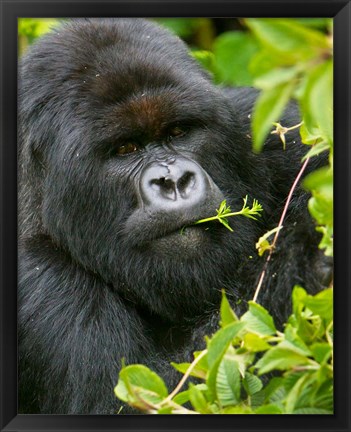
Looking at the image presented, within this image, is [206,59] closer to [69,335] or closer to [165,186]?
[165,186]

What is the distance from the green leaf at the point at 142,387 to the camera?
163cm

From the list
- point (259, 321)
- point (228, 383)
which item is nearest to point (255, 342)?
point (259, 321)

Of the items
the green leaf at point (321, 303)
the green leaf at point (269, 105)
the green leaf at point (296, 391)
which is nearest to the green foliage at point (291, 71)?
the green leaf at point (269, 105)

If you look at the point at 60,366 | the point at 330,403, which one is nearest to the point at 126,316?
the point at 60,366

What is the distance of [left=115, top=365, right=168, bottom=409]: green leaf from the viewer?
5.36 ft

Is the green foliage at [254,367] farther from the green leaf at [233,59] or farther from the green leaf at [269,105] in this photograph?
the green leaf at [233,59]

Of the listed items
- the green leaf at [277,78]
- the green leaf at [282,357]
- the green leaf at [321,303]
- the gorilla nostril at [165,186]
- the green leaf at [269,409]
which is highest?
the green leaf at [277,78]

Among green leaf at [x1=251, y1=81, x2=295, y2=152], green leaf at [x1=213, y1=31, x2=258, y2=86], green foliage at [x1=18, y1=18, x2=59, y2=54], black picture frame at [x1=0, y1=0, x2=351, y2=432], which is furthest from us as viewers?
green leaf at [x1=213, y1=31, x2=258, y2=86]

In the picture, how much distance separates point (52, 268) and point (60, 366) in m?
0.31

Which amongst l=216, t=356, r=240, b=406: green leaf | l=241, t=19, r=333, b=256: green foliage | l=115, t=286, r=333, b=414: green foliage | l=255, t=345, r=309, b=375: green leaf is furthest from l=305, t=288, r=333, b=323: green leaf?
l=241, t=19, r=333, b=256: green foliage

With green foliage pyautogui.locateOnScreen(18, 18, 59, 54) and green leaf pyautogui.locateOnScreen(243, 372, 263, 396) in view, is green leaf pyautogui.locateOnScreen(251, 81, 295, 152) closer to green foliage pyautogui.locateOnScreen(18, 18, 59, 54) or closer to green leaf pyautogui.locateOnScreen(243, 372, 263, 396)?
green leaf pyautogui.locateOnScreen(243, 372, 263, 396)
